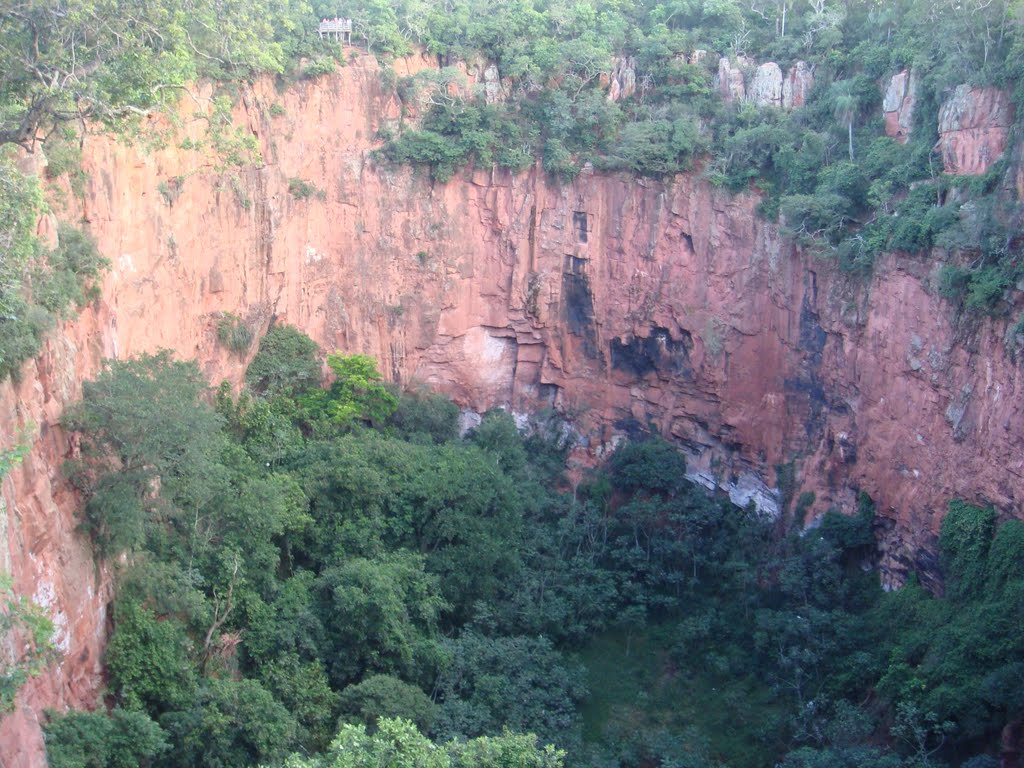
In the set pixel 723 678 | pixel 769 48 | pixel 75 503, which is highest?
pixel 769 48

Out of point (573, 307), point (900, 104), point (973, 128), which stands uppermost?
point (900, 104)

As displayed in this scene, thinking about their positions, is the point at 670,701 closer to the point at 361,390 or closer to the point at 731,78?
the point at 361,390

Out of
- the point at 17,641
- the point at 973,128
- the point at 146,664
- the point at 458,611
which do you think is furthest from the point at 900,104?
the point at 17,641

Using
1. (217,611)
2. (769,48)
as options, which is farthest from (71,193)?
(769,48)

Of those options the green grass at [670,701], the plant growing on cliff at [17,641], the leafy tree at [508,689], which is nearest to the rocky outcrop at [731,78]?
the green grass at [670,701]

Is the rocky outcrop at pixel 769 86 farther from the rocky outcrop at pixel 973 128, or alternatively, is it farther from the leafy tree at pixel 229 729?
the leafy tree at pixel 229 729

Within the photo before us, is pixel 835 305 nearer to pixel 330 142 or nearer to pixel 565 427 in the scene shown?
pixel 565 427

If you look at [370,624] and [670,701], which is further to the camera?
[670,701]
